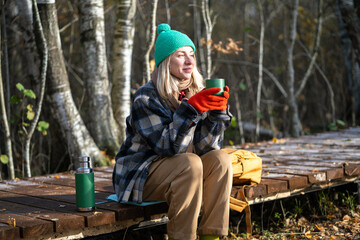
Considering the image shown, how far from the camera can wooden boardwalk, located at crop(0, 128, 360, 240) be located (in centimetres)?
284

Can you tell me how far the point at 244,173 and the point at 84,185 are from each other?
1.20 m

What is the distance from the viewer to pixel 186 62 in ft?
10.7

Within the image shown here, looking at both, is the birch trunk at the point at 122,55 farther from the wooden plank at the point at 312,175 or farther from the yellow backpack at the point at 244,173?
the yellow backpack at the point at 244,173

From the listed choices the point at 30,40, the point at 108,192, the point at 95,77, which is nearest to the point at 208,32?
the point at 95,77

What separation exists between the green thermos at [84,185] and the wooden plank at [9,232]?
1.54 feet

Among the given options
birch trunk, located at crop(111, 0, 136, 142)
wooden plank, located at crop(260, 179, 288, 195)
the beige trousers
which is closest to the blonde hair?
the beige trousers

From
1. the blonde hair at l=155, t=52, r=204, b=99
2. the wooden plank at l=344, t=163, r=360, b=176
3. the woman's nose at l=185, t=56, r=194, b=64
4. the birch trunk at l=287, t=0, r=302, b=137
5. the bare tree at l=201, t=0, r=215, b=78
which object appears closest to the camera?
the blonde hair at l=155, t=52, r=204, b=99

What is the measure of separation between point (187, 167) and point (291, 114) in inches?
264

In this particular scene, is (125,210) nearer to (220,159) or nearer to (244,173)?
(220,159)

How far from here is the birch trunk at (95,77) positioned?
607 cm

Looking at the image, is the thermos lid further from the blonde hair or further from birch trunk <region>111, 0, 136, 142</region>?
birch trunk <region>111, 0, 136, 142</region>

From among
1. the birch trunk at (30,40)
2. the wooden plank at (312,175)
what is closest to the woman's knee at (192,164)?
the wooden plank at (312,175)

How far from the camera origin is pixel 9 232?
261cm

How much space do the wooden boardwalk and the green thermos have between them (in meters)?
0.06
